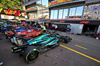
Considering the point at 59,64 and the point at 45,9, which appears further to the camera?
the point at 45,9

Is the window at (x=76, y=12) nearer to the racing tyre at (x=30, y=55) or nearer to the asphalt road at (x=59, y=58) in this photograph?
the asphalt road at (x=59, y=58)

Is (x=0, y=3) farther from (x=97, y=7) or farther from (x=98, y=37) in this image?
(x=98, y=37)

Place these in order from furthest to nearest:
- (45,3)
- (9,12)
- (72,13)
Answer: (9,12) → (45,3) → (72,13)

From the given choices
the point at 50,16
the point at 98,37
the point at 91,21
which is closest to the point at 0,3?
the point at 50,16

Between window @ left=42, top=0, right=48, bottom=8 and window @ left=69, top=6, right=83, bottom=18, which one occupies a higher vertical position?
window @ left=42, top=0, right=48, bottom=8

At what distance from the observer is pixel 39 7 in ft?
58.7

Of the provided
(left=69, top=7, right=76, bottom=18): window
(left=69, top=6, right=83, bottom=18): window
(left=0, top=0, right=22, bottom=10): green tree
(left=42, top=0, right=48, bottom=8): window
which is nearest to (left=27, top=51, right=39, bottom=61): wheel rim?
(left=69, top=6, right=83, bottom=18): window

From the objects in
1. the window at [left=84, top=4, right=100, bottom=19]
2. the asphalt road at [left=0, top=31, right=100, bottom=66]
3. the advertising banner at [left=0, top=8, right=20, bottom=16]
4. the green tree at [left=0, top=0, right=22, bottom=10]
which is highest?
the green tree at [left=0, top=0, right=22, bottom=10]

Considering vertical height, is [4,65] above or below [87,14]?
below

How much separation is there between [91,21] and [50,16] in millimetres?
10859

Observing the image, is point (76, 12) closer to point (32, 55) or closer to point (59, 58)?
point (59, 58)

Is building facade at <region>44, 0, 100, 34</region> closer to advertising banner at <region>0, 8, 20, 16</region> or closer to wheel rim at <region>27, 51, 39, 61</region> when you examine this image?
wheel rim at <region>27, 51, 39, 61</region>

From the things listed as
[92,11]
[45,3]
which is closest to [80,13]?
[92,11]

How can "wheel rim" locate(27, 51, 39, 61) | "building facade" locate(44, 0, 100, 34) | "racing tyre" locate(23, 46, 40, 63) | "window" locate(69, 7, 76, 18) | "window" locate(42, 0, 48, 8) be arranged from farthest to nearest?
"window" locate(42, 0, 48, 8) → "window" locate(69, 7, 76, 18) → "building facade" locate(44, 0, 100, 34) → "wheel rim" locate(27, 51, 39, 61) → "racing tyre" locate(23, 46, 40, 63)
